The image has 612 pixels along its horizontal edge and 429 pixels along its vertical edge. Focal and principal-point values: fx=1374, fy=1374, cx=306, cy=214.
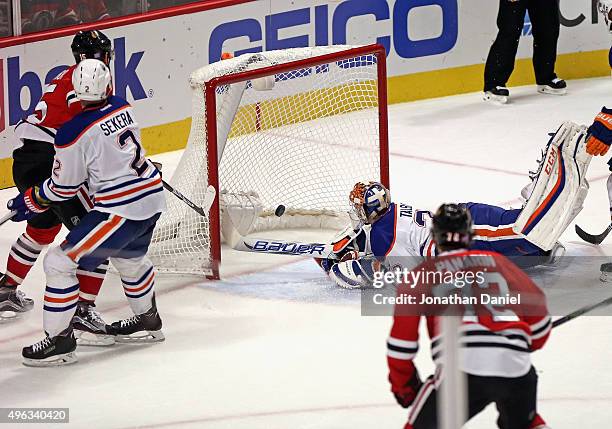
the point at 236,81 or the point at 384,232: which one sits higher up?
the point at 236,81

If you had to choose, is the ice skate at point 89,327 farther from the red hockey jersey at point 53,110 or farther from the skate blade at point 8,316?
the red hockey jersey at point 53,110

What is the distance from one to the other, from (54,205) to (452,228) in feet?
6.55

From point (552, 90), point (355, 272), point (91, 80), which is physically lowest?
point (355, 272)

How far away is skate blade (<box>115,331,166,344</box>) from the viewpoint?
4.94 meters

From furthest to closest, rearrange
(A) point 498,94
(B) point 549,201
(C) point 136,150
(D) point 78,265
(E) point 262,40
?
(A) point 498,94 < (E) point 262,40 < (B) point 549,201 < (D) point 78,265 < (C) point 136,150

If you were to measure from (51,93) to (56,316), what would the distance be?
35.9 inches

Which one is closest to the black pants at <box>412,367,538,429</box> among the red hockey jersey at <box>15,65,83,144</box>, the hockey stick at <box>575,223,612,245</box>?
the red hockey jersey at <box>15,65,83,144</box>

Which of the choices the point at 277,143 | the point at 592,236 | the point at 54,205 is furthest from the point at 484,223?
the point at 54,205

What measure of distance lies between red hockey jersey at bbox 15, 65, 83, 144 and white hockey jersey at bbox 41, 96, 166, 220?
46 cm

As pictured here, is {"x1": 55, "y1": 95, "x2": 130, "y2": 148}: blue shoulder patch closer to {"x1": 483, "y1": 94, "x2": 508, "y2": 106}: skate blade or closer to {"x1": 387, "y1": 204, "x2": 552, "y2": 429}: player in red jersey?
{"x1": 387, "y1": 204, "x2": 552, "y2": 429}: player in red jersey

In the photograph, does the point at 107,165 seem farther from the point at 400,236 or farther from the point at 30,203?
the point at 400,236

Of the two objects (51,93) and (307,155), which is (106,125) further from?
(307,155)

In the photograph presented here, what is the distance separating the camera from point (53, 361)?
471 centimetres

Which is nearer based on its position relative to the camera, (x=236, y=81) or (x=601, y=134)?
(x=601, y=134)
